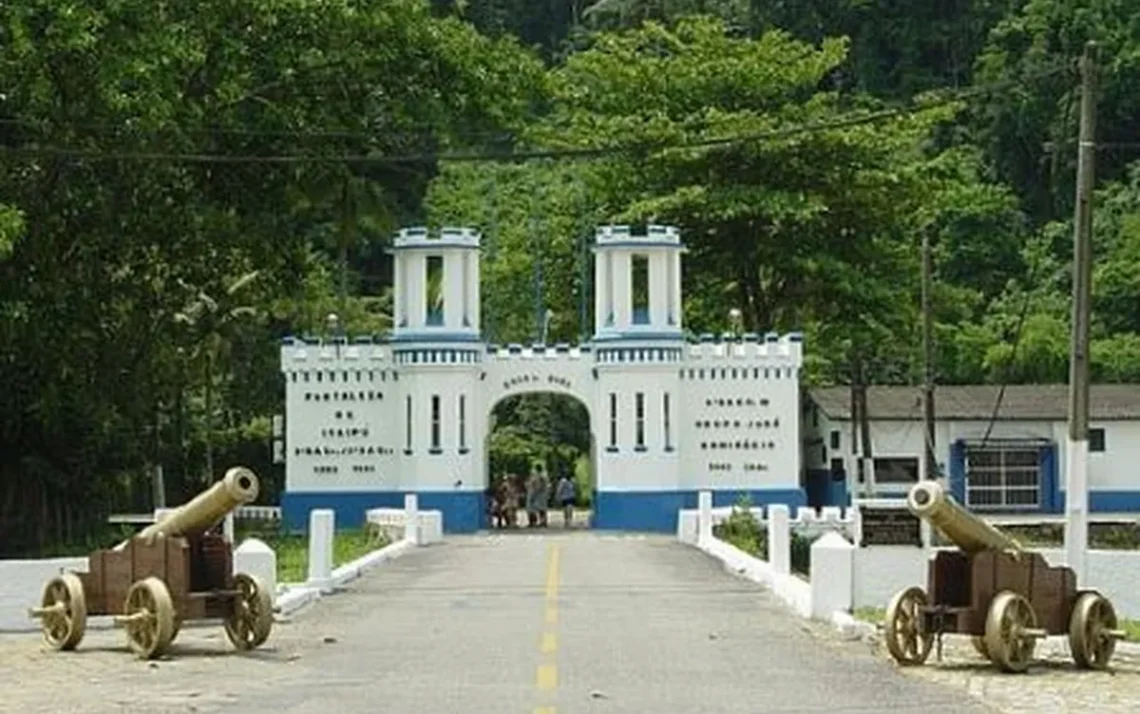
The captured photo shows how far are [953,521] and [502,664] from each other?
3974 millimetres

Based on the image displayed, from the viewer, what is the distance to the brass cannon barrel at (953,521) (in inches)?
761

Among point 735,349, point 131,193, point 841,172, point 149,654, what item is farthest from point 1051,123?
point 149,654

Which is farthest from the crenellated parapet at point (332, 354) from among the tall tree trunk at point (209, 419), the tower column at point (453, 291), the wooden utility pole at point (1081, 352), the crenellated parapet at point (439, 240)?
the wooden utility pole at point (1081, 352)

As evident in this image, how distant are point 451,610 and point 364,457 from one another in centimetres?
2750

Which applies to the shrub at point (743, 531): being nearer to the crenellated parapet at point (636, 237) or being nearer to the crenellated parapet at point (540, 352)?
the crenellated parapet at point (540, 352)

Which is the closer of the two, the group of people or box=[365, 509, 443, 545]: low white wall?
box=[365, 509, 443, 545]: low white wall

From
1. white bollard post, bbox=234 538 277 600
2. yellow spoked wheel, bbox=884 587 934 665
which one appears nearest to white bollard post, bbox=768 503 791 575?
white bollard post, bbox=234 538 277 600

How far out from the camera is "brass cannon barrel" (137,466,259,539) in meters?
21.1

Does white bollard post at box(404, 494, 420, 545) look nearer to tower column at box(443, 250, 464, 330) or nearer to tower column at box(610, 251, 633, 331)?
tower column at box(443, 250, 464, 330)

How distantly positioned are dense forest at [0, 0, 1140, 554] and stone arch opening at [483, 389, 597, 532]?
0.25 metres

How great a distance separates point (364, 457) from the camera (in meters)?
53.9

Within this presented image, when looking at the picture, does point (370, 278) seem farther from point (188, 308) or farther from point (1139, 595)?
point (1139, 595)

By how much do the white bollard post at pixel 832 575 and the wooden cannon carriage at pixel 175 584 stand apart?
6.09 metres

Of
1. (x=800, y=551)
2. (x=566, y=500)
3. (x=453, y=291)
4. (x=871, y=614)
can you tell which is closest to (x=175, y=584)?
(x=871, y=614)
